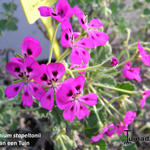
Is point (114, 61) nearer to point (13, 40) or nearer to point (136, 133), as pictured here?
point (13, 40)

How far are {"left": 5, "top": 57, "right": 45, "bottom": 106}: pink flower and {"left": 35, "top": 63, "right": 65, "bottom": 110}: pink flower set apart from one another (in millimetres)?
21

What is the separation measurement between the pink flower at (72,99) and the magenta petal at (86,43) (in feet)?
0.47

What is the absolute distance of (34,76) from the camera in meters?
0.75

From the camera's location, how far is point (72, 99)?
0.85m

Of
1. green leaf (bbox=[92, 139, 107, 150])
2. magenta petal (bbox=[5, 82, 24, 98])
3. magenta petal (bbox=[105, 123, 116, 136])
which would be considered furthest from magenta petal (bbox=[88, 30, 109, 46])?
green leaf (bbox=[92, 139, 107, 150])

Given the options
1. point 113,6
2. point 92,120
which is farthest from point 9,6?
point 92,120

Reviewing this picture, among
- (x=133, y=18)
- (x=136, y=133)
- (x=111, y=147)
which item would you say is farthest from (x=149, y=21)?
(x=111, y=147)

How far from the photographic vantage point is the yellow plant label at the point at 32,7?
70cm

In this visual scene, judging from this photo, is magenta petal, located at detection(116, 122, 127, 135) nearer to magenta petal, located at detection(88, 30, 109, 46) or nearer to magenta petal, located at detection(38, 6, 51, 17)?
magenta petal, located at detection(88, 30, 109, 46)

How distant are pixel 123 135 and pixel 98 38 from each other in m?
0.56

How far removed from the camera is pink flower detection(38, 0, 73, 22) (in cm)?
75

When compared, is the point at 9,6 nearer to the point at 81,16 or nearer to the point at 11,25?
the point at 11,25

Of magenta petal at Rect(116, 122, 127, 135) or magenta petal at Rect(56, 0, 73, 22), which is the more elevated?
magenta petal at Rect(56, 0, 73, 22)

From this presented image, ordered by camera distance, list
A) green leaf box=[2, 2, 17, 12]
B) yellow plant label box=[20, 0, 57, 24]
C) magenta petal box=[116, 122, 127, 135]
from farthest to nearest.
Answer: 1. green leaf box=[2, 2, 17, 12]
2. magenta petal box=[116, 122, 127, 135]
3. yellow plant label box=[20, 0, 57, 24]
